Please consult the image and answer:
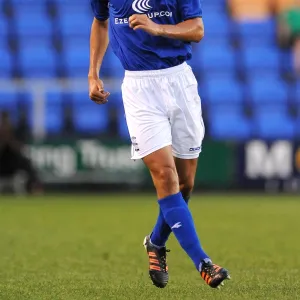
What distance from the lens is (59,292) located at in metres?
5.54

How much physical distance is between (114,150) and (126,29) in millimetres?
11111

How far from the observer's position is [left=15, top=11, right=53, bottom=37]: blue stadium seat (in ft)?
66.4

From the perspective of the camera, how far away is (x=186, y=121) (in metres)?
5.81

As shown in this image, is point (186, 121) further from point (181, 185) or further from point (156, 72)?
point (181, 185)

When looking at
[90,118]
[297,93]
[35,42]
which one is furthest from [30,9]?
[297,93]

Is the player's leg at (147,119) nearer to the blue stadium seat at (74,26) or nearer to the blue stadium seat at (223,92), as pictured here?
the blue stadium seat at (223,92)

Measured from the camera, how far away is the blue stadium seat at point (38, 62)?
63.5ft

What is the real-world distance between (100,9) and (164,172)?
4.04ft

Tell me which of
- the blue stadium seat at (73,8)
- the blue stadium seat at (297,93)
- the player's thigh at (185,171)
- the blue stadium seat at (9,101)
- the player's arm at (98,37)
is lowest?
the blue stadium seat at (297,93)

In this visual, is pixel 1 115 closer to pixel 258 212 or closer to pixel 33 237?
pixel 258 212

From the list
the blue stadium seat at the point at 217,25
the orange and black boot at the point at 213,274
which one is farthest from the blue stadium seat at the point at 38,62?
the orange and black boot at the point at 213,274

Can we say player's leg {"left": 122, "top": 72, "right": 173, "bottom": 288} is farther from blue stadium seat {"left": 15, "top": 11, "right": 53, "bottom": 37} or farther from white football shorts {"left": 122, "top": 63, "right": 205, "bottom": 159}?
blue stadium seat {"left": 15, "top": 11, "right": 53, "bottom": 37}

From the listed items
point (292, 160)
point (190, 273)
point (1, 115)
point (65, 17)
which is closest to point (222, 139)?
point (292, 160)

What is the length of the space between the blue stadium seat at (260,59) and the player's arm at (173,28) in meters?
14.9
